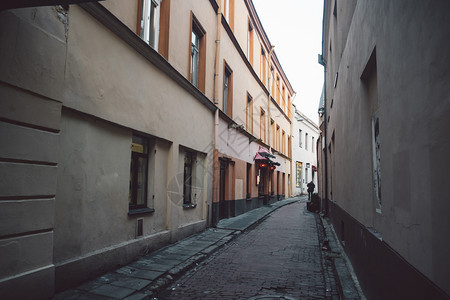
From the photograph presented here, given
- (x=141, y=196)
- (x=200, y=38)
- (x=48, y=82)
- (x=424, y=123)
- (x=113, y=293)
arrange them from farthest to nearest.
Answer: (x=200, y=38) → (x=141, y=196) → (x=113, y=293) → (x=48, y=82) → (x=424, y=123)

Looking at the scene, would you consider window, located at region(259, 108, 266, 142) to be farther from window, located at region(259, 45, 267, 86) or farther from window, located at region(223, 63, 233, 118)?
window, located at region(223, 63, 233, 118)

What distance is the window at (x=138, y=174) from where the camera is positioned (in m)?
7.14

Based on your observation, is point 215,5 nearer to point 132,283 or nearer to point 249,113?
point 249,113

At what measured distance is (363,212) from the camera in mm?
5434

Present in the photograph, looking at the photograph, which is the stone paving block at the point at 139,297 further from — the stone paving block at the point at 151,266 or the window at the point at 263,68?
the window at the point at 263,68

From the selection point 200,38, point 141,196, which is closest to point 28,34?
point 141,196

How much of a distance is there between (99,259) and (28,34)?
3.56 meters

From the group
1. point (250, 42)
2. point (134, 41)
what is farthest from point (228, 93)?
point (134, 41)

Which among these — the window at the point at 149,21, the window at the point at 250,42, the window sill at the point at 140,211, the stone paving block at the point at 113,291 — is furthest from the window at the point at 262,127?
the stone paving block at the point at 113,291

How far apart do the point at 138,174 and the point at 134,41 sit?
2756 mm

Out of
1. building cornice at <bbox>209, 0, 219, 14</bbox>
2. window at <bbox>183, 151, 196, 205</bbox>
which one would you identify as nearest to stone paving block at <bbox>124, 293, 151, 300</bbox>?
window at <bbox>183, 151, 196, 205</bbox>

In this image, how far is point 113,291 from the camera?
16.3 feet

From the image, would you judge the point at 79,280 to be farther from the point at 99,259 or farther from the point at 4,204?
the point at 4,204

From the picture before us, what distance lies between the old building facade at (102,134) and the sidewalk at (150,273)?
206mm
